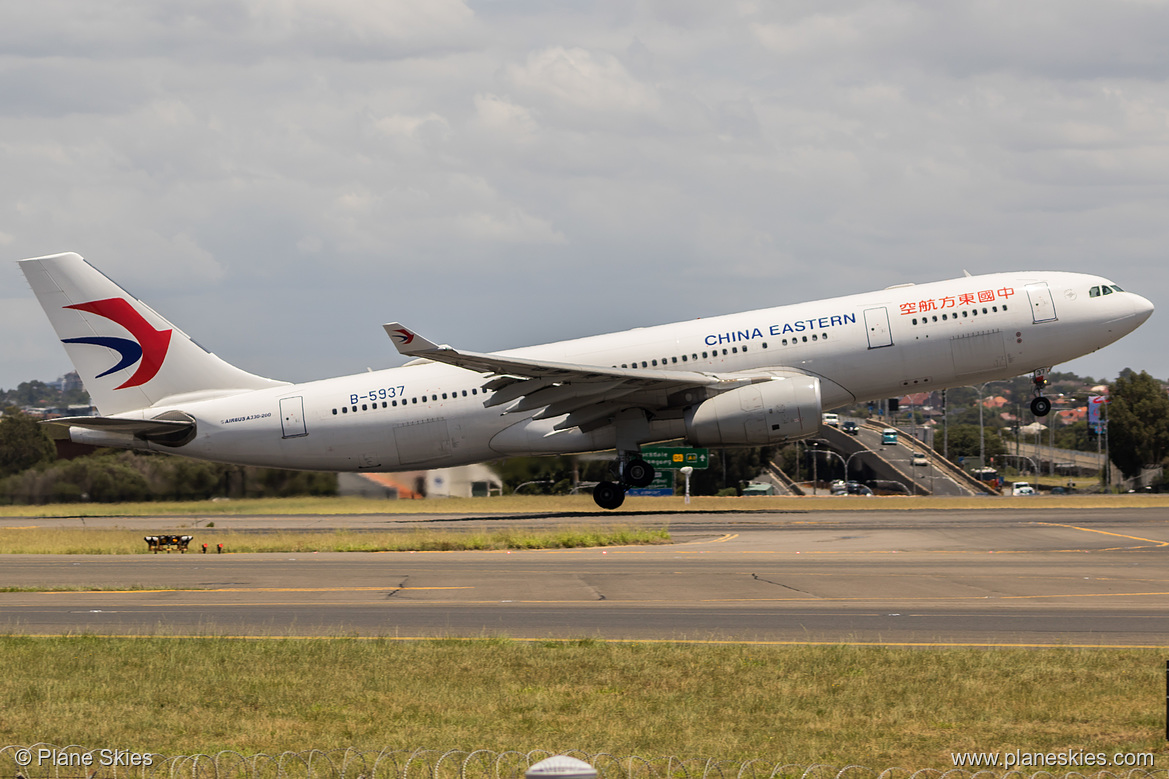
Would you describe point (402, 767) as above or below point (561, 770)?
below

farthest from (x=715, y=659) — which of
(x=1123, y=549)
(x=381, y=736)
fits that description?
(x=1123, y=549)

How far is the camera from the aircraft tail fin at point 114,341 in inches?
1612

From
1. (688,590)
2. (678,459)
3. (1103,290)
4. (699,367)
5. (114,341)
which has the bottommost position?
(688,590)

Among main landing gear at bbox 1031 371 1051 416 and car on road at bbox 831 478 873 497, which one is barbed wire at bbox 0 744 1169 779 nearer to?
main landing gear at bbox 1031 371 1051 416

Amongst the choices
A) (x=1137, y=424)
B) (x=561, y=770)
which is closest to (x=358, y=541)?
(x=561, y=770)

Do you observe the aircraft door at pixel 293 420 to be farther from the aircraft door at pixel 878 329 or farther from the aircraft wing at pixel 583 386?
the aircraft door at pixel 878 329

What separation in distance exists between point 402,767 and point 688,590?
38.7ft

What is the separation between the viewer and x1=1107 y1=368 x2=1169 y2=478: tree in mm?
106438

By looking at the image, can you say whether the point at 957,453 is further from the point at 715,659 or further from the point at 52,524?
the point at 715,659

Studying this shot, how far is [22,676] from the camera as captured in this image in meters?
14.0

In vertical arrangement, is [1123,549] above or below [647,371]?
below

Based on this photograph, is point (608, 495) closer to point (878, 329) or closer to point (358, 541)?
point (878, 329)

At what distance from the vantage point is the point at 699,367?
3866cm

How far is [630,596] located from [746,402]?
1707 cm
